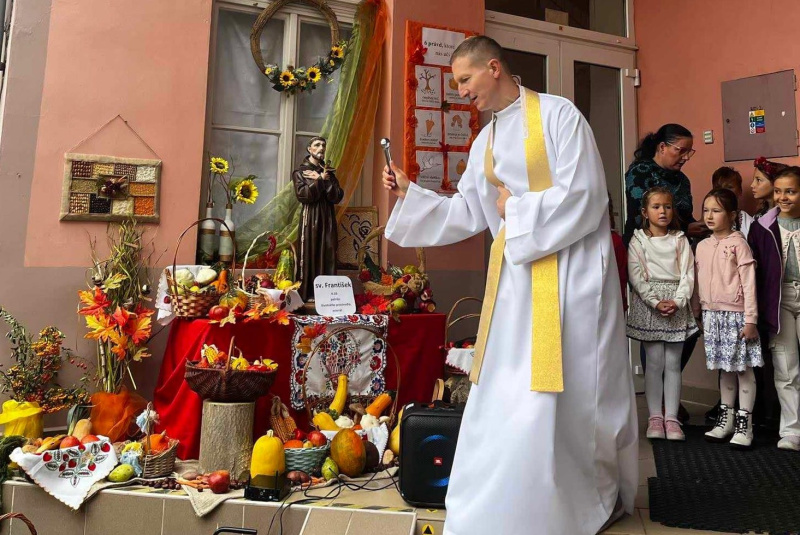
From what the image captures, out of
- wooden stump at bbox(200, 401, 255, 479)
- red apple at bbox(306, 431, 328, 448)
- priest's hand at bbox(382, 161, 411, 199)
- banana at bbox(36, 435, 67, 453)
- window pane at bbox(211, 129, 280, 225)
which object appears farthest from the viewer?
window pane at bbox(211, 129, 280, 225)

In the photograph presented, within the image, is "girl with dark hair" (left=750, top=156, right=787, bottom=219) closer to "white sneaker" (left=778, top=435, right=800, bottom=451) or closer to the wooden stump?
"white sneaker" (left=778, top=435, right=800, bottom=451)

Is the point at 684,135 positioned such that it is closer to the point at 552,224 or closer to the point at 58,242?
the point at 552,224

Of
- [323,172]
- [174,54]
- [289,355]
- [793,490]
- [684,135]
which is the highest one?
[174,54]

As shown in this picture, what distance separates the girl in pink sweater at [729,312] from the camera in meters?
3.51

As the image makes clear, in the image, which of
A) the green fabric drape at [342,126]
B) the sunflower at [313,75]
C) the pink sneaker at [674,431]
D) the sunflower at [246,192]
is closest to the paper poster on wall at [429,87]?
the green fabric drape at [342,126]

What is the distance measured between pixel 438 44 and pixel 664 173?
1.87m

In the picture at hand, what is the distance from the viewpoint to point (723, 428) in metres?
3.63

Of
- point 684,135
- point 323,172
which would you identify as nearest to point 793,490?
point 684,135

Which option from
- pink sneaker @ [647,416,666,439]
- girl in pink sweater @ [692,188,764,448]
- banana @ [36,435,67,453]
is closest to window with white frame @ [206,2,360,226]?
banana @ [36,435,67,453]

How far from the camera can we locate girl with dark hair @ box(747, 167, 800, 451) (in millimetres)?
3518

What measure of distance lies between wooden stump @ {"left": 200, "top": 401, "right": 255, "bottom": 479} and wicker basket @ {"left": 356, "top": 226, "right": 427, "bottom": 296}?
1268 millimetres

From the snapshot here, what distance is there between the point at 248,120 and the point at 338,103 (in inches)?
25.1

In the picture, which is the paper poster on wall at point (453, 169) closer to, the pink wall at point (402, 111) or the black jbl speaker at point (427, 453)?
the pink wall at point (402, 111)

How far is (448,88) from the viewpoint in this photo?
4.74 metres
